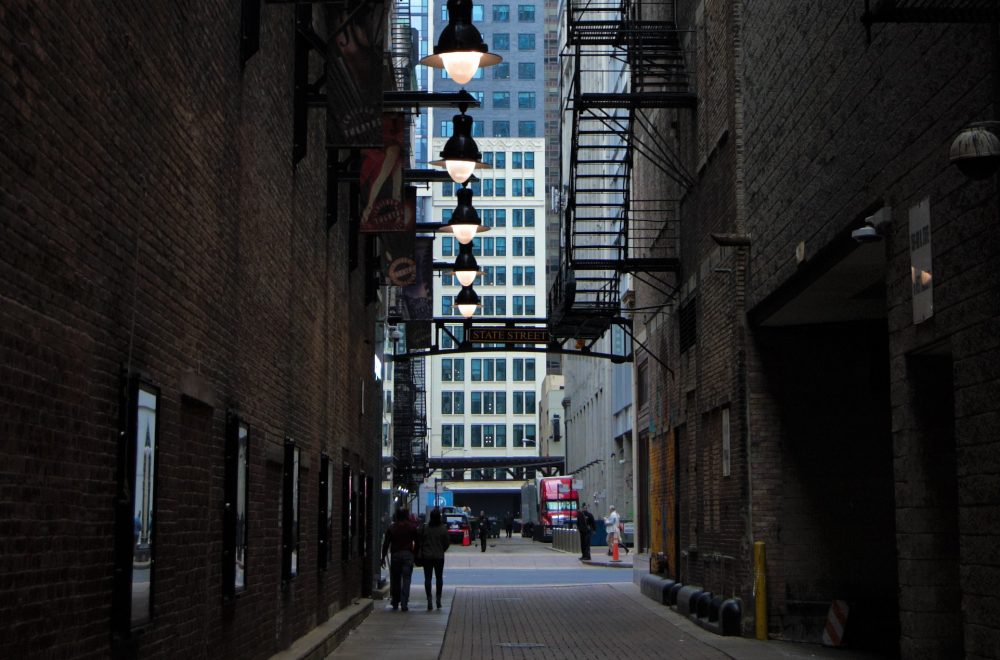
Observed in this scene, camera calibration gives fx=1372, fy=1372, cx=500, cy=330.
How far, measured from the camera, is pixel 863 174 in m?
13.1

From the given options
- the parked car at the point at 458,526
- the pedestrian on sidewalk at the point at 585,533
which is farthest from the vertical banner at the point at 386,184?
the parked car at the point at 458,526

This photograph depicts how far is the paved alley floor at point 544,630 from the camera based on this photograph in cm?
1714

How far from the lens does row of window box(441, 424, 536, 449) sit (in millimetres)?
132125

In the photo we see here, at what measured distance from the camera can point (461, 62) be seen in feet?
41.9

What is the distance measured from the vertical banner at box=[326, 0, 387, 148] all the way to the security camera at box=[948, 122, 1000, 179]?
627cm

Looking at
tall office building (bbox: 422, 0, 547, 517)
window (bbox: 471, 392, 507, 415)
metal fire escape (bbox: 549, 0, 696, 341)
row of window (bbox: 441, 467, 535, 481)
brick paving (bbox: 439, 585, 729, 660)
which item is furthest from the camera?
window (bbox: 471, 392, 507, 415)

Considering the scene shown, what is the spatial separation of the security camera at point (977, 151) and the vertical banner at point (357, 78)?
6.27 meters

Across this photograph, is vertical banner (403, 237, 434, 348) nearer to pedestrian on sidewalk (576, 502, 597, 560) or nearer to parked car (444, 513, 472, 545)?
pedestrian on sidewalk (576, 502, 597, 560)

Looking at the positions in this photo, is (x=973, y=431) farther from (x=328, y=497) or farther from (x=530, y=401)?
(x=530, y=401)

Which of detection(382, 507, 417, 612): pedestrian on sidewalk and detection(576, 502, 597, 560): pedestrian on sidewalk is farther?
detection(576, 502, 597, 560): pedestrian on sidewalk

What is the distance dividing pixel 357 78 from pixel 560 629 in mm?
10629

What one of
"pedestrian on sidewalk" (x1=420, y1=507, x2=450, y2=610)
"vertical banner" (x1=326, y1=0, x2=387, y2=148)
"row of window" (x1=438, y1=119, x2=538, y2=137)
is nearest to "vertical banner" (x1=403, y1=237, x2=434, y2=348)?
"pedestrian on sidewalk" (x1=420, y1=507, x2=450, y2=610)

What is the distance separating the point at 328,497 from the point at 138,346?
36.7 ft

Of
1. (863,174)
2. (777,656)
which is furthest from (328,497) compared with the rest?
(863,174)
